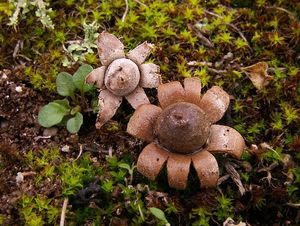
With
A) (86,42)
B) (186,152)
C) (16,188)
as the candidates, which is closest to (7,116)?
(16,188)

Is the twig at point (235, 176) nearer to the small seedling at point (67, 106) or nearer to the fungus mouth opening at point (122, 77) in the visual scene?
the fungus mouth opening at point (122, 77)

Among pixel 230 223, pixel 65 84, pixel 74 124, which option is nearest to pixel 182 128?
pixel 230 223

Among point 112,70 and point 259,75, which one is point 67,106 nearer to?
point 112,70

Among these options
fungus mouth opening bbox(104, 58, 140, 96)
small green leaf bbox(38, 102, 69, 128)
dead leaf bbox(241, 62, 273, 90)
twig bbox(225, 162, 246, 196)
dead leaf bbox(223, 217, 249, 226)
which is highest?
fungus mouth opening bbox(104, 58, 140, 96)

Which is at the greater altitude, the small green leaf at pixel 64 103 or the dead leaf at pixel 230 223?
the small green leaf at pixel 64 103

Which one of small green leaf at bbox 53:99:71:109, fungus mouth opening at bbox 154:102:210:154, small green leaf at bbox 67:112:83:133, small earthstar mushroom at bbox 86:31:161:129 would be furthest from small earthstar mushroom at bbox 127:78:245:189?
small green leaf at bbox 53:99:71:109

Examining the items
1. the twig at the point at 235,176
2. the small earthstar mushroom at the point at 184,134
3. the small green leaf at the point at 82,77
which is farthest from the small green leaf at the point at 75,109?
the twig at the point at 235,176

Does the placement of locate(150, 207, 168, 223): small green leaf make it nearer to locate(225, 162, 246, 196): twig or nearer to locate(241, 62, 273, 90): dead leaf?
locate(225, 162, 246, 196): twig
